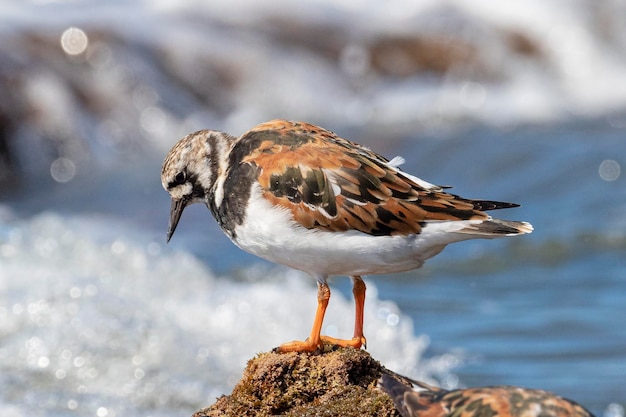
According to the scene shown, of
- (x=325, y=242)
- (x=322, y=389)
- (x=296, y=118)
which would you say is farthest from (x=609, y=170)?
(x=322, y=389)

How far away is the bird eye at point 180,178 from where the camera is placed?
5.50 m

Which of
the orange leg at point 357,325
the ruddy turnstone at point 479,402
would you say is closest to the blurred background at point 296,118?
the orange leg at point 357,325

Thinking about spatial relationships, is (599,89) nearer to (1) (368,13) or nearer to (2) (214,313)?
(1) (368,13)

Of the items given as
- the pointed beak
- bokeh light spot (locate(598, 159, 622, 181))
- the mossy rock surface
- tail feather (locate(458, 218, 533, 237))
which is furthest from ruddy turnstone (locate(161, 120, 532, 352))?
bokeh light spot (locate(598, 159, 622, 181))

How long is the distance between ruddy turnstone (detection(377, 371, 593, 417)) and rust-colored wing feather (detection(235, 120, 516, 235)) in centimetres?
85

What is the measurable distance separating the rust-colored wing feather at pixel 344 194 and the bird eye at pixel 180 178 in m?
0.40

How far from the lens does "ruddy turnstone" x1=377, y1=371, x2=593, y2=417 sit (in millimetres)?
4434

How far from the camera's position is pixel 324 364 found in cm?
522

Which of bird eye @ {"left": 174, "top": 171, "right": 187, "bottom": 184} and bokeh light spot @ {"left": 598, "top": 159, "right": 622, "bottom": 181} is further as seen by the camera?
bokeh light spot @ {"left": 598, "top": 159, "right": 622, "bottom": 181}

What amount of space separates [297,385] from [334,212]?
0.92 meters

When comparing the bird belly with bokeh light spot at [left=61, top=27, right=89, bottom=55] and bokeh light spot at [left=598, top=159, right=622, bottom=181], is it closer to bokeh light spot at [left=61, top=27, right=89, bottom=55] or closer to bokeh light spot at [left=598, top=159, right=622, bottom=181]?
bokeh light spot at [left=598, top=159, right=622, bottom=181]

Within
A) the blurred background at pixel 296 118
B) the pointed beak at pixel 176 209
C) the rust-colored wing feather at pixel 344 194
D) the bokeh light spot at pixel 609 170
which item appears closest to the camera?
the rust-colored wing feather at pixel 344 194

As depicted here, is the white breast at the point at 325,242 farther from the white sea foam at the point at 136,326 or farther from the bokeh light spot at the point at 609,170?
the bokeh light spot at the point at 609,170

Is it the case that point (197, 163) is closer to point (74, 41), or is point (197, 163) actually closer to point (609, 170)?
point (609, 170)
